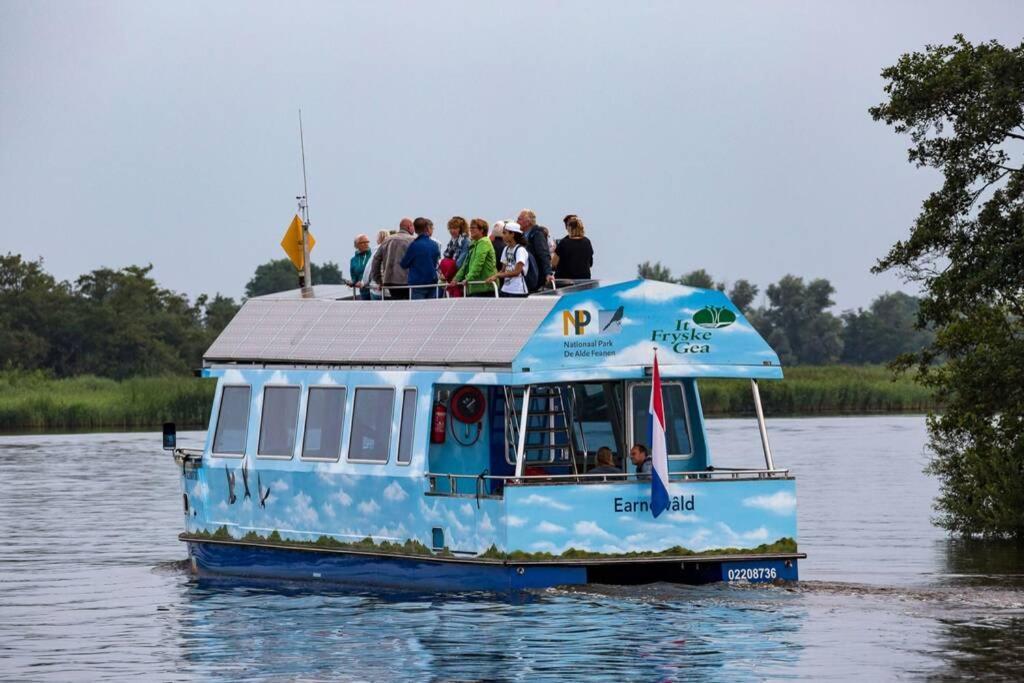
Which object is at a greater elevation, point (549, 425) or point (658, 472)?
point (549, 425)

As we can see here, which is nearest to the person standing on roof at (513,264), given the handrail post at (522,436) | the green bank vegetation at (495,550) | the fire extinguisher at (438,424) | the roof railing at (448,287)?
the roof railing at (448,287)

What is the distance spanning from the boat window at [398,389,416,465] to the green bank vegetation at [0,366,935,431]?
142 ft

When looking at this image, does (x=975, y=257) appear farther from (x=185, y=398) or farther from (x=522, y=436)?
(x=185, y=398)

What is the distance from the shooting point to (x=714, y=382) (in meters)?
72.6

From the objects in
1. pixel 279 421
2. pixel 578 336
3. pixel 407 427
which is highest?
pixel 578 336

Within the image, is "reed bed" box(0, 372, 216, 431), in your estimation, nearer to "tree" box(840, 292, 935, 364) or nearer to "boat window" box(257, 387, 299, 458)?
"boat window" box(257, 387, 299, 458)

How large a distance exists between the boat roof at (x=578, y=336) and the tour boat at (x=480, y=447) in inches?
0.8

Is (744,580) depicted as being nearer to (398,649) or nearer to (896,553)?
(398,649)

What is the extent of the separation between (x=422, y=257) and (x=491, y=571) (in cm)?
450

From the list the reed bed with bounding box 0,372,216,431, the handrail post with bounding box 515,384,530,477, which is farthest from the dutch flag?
the reed bed with bounding box 0,372,216,431

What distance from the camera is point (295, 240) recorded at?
26.5m

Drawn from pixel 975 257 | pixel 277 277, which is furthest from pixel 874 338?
pixel 975 257

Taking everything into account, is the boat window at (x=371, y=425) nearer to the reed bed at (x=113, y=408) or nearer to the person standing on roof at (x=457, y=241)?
the person standing on roof at (x=457, y=241)

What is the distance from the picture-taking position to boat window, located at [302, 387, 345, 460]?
23.4 m
